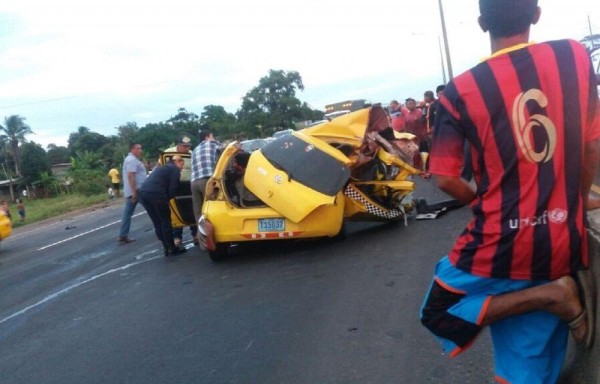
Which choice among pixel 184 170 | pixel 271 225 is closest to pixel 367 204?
pixel 271 225

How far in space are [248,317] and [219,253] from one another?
2573mm

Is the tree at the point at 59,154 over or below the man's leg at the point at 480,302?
over

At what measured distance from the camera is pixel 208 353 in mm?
4504

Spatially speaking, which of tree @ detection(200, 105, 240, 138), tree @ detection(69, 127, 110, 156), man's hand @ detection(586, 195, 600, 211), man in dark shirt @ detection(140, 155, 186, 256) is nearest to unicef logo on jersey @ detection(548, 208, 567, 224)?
man's hand @ detection(586, 195, 600, 211)

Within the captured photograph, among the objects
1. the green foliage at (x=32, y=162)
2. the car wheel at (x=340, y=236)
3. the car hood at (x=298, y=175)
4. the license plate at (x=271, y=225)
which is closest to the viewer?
the car hood at (x=298, y=175)

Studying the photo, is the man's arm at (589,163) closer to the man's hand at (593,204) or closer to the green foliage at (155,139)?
the man's hand at (593,204)

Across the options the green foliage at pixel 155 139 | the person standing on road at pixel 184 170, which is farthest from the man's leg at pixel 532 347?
the green foliage at pixel 155 139

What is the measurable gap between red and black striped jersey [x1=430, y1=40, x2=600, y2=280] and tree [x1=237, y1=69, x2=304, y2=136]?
7330 cm

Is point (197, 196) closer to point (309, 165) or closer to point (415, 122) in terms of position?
point (309, 165)

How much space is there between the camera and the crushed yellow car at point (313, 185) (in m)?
7.00

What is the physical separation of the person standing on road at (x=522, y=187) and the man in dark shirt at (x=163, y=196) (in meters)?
6.99

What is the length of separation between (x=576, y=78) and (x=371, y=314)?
3.28 metres

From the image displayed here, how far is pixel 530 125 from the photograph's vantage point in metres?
1.93

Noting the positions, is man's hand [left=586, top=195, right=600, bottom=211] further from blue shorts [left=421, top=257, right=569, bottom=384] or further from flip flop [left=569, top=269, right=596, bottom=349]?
blue shorts [left=421, top=257, right=569, bottom=384]
